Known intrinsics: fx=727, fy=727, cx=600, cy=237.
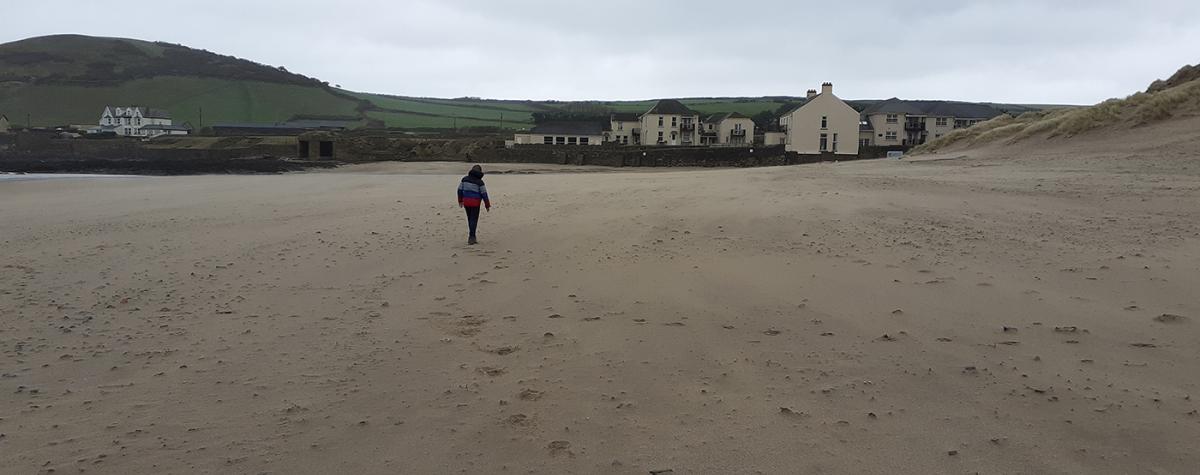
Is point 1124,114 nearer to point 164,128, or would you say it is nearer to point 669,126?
point 669,126

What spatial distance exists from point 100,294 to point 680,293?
5.31 metres

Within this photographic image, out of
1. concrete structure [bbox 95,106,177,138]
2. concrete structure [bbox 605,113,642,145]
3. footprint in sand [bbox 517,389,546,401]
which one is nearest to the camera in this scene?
footprint in sand [bbox 517,389,546,401]

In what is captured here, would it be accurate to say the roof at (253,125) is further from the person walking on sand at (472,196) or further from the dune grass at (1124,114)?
the person walking on sand at (472,196)

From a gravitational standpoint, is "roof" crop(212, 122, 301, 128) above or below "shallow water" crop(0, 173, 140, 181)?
above

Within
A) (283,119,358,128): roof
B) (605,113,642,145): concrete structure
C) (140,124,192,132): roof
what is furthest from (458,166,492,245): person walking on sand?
(140,124,192,132): roof

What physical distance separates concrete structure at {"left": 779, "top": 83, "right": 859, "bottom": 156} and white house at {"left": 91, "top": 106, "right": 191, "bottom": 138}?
229 feet

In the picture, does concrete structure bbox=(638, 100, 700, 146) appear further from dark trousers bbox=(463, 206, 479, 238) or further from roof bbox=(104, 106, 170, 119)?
roof bbox=(104, 106, 170, 119)

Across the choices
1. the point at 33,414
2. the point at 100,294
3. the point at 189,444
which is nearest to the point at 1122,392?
the point at 189,444

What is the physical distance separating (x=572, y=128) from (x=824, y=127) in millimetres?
25205

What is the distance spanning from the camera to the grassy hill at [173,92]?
95.6 metres

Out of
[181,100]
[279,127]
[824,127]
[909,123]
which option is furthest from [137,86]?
[909,123]

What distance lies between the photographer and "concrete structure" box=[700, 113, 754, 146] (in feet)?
230

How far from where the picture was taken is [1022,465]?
3342mm

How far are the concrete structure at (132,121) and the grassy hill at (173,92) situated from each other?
12.4 feet
